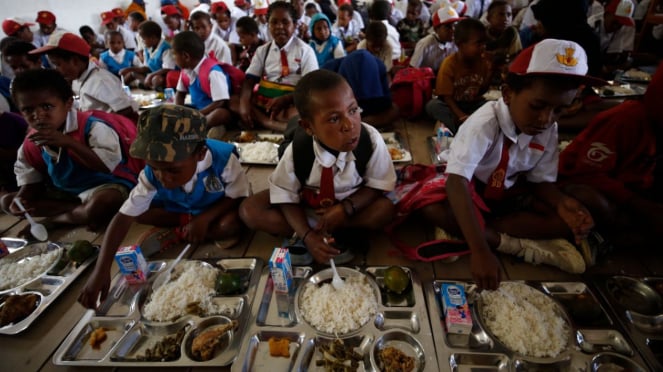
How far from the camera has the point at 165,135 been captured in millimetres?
1298

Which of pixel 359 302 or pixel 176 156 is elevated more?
pixel 176 156

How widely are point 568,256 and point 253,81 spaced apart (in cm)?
287

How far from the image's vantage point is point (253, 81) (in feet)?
10.7

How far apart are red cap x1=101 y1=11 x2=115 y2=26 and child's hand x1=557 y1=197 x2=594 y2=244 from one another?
25.7 ft

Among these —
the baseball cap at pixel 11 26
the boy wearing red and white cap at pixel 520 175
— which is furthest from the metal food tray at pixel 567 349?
the baseball cap at pixel 11 26

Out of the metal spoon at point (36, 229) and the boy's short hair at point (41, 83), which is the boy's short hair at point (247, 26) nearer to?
the boy's short hair at point (41, 83)

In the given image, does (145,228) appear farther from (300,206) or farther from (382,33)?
(382,33)

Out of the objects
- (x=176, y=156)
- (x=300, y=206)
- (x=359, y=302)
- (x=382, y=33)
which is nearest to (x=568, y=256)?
(x=359, y=302)

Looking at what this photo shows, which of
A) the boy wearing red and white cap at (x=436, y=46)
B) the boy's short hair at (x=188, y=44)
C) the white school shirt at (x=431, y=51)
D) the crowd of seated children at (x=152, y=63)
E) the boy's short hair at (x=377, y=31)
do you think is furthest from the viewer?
the crowd of seated children at (x=152, y=63)

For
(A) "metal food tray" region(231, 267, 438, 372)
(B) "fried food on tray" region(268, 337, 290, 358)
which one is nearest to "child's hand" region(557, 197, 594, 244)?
(A) "metal food tray" region(231, 267, 438, 372)

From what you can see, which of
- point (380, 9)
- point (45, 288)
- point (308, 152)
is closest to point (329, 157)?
point (308, 152)

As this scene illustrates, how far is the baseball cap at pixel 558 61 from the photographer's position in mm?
1174

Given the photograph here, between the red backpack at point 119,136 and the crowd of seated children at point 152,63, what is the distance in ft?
8.39

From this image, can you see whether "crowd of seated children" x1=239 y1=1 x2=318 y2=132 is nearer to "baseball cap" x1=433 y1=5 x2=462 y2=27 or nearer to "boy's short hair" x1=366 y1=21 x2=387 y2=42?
"boy's short hair" x1=366 y1=21 x2=387 y2=42
